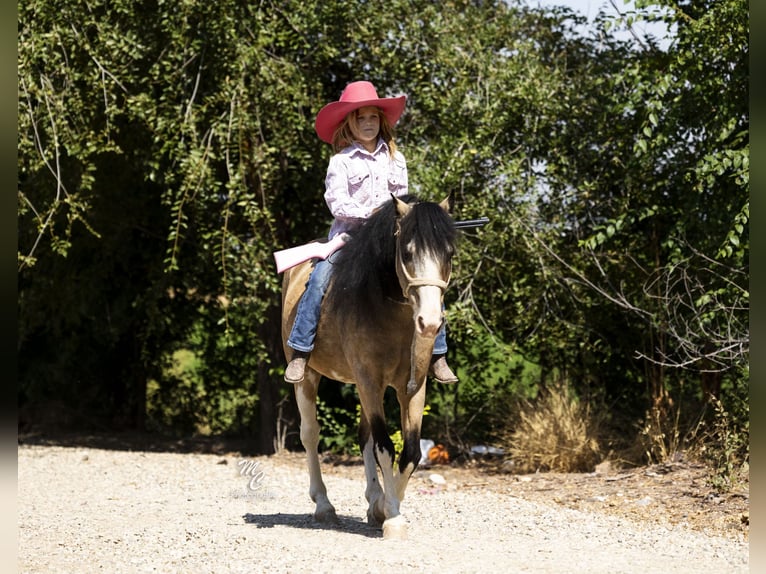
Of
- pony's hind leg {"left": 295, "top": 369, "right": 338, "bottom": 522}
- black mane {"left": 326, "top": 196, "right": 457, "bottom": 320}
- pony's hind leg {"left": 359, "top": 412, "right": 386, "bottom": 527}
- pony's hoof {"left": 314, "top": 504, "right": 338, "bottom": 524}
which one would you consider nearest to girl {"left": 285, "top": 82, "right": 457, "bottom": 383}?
black mane {"left": 326, "top": 196, "right": 457, "bottom": 320}

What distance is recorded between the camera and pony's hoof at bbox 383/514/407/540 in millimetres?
5648

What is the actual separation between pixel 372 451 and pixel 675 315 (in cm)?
331

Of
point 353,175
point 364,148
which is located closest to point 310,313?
point 353,175

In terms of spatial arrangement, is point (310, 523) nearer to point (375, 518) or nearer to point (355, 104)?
point (375, 518)

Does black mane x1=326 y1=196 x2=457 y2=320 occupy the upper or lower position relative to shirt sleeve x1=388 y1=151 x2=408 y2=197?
lower

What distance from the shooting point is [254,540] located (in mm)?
5723

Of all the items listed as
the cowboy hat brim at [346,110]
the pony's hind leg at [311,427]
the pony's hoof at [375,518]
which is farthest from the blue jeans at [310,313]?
the pony's hoof at [375,518]

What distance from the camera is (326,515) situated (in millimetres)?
6461

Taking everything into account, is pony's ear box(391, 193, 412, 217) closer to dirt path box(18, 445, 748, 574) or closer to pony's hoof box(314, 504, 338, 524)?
dirt path box(18, 445, 748, 574)

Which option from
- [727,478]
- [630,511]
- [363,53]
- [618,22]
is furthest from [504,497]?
[363,53]

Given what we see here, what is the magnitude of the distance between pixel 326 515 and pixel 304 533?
18.3 inches

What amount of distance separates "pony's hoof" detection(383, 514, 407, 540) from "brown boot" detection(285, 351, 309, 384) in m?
1.07

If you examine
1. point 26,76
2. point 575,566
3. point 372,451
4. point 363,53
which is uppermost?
point 363,53

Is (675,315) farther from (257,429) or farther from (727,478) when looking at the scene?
(257,429)
